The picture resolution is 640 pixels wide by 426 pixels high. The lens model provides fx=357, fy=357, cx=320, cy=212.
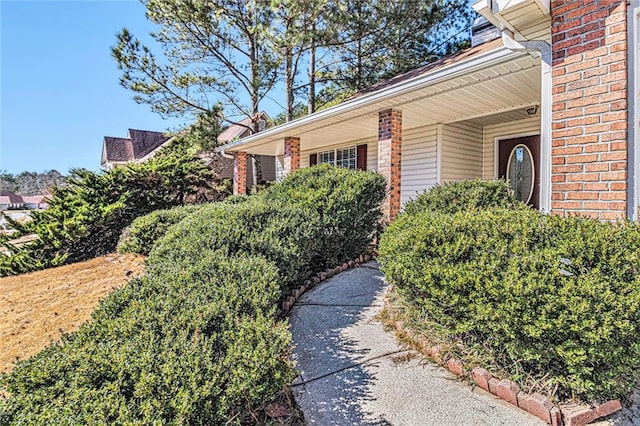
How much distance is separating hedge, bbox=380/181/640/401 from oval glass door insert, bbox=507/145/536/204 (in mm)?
5294

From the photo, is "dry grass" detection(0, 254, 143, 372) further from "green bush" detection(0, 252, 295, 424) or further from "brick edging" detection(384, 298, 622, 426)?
"brick edging" detection(384, 298, 622, 426)

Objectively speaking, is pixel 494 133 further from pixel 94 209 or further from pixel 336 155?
pixel 94 209

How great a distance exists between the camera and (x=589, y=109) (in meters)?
3.27

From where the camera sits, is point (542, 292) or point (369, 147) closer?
point (542, 292)

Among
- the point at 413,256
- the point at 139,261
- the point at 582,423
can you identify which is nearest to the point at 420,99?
the point at 413,256

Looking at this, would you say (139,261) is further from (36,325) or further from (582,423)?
(582,423)

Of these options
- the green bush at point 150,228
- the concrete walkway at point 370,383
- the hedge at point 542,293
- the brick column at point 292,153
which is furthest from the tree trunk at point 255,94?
the hedge at point 542,293

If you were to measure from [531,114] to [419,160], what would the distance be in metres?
2.51

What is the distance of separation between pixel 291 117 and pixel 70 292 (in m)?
11.8

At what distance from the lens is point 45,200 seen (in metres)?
9.61

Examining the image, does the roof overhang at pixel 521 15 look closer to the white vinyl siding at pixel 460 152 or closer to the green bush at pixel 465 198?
the green bush at pixel 465 198

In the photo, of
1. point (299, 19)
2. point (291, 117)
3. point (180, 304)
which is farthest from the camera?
point (291, 117)

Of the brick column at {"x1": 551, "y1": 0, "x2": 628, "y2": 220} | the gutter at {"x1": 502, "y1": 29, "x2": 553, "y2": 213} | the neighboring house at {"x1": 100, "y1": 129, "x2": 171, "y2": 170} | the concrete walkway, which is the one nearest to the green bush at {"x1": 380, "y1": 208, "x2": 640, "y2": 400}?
the concrete walkway

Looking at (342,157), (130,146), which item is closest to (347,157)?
(342,157)
